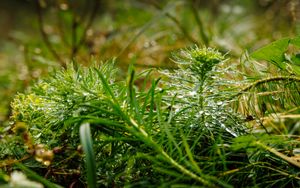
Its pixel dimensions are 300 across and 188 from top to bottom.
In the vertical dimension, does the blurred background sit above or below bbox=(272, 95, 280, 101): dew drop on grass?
above

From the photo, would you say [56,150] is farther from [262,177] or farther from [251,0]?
[251,0]

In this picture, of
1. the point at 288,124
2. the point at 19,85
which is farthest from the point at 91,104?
the point at 19,85

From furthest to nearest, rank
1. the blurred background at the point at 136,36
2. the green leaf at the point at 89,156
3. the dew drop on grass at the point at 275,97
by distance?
1. the blurred background at the point at 136,36
2. the dew drop on grass at the point at 275,97
3. the green leaf at the point at 89,156

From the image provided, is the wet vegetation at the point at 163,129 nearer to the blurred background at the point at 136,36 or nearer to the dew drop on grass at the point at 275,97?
the dew drop on grass at the point at 275,97

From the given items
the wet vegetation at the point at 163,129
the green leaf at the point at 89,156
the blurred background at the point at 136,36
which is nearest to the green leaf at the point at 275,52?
the wet vegetation at the point at 163,129

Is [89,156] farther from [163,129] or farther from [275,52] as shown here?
[275,52]

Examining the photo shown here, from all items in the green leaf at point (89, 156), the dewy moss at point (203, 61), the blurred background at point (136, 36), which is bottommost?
the green leaf at point (89, 156)

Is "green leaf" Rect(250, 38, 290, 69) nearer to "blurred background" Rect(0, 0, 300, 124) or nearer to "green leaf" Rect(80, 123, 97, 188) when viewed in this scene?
"green leaf" Rect(80, 123, 97, 188)

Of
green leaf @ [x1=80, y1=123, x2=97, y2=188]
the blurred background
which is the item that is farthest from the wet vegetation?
the blurred background
